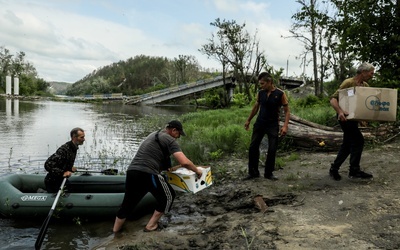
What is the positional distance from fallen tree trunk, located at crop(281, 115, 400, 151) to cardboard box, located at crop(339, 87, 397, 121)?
291 centimetres

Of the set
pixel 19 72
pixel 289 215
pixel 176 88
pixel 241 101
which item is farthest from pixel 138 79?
pixel 289 215

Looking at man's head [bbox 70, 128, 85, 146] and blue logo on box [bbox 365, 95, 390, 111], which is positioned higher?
blue logo on box [bbox 365, 95, 390, 111]

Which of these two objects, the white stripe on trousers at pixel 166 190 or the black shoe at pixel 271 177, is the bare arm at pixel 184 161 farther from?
the black shoe at pixel 271 177

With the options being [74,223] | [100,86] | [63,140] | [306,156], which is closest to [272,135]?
[306,156]

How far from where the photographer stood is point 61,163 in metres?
5.85

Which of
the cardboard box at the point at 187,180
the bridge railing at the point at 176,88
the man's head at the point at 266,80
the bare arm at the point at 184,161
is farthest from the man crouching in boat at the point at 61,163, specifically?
the bridge railing at the point at 176,88

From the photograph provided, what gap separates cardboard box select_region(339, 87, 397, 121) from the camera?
5465mm

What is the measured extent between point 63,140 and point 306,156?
10.2m

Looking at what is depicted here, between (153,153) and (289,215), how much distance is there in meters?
1.97

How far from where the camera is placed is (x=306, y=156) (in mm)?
8336

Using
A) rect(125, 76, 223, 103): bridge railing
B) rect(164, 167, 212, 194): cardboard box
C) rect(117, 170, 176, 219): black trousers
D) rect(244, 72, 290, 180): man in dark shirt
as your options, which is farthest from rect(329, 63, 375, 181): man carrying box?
rect(125, 76, 223, 103): bridge railing

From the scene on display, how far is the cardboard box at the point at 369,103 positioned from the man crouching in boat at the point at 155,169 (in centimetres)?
257

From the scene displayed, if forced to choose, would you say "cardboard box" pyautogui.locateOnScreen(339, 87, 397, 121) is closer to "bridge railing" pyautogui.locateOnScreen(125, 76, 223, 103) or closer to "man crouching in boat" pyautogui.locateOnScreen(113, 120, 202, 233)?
"man crouching in boat" pyautogui.locateOnScreen(113, 120, 202, 233)

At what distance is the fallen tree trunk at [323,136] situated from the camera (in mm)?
8539
